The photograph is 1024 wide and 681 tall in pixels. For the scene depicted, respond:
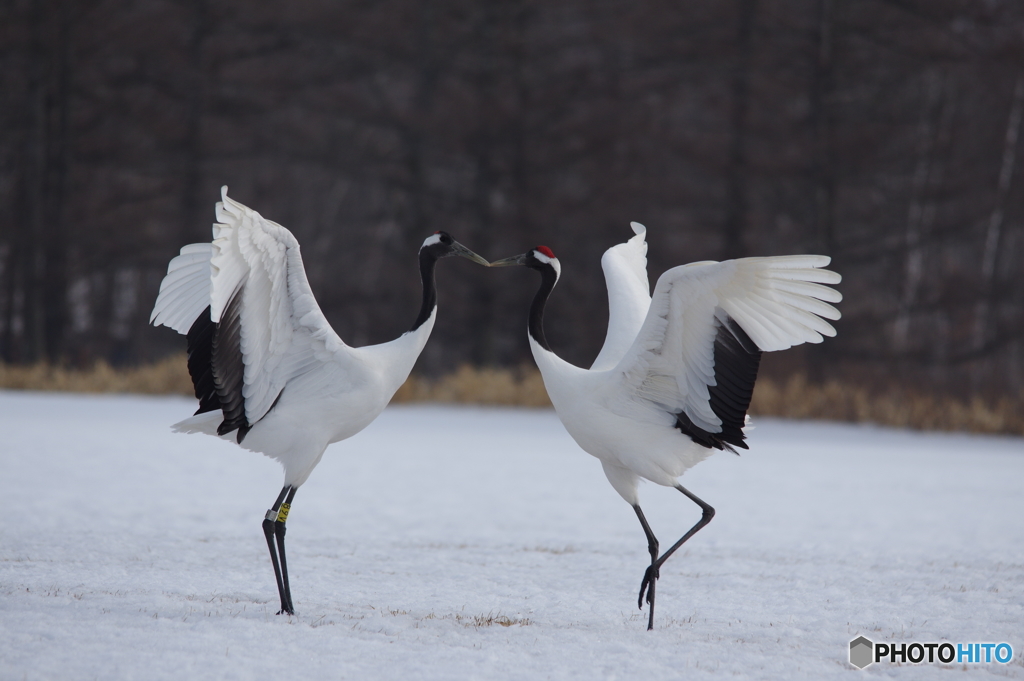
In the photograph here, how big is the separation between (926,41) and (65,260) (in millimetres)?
16414

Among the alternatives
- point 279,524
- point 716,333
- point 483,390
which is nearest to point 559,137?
point 483,390

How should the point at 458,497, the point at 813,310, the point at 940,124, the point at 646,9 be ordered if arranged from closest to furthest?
1. the point at 813,310
2. the point at 458,497
3. the point at 646,9
4. the point at 940,124

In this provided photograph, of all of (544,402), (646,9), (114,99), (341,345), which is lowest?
(544,402)

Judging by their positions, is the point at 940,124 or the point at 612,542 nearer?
the point at 612,542

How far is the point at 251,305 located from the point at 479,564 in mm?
2257

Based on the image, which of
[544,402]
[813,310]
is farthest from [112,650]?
[544,402]

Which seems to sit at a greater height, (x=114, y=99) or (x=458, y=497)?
(x=114, y=99)

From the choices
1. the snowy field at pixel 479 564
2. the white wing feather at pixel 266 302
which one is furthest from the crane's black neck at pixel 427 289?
the snowy field at pixel 479 564

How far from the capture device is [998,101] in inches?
746

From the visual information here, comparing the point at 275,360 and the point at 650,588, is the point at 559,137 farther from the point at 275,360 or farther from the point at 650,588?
the point at 650,588

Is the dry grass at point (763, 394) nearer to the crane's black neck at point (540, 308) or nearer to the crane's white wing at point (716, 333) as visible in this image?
the crane's white wing at point (716, 333)

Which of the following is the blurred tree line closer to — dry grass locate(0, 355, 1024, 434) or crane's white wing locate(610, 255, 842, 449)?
dry grass locate(0, 355, 1024, 434)

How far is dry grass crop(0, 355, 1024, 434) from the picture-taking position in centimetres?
1350

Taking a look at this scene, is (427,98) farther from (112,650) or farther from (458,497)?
(112,650)
